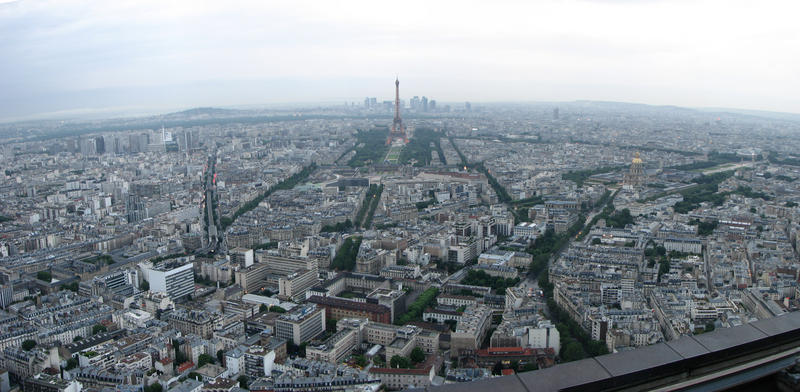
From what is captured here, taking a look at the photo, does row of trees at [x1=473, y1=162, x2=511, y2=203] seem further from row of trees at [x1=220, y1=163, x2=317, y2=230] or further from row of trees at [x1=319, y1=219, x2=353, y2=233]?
row of trees at [x1=220, y1=163, x2=317, y2=230]

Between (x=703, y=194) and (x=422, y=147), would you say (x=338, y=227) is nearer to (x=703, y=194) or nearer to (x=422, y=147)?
(x=703, y=194)

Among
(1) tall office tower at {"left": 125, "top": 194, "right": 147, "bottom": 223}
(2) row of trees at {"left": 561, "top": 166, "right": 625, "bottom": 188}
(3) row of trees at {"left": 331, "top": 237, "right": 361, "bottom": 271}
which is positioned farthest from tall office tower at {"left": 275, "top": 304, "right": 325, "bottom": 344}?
(2) row of trees at {"left": 561, "top": 166, "right": 625, "bottom": 188}

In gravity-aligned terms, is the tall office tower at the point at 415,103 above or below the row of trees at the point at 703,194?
above

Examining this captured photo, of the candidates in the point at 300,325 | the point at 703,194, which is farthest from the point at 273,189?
the point at 703,194

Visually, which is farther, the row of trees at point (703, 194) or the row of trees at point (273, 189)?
the row of trees at point (703, 194)

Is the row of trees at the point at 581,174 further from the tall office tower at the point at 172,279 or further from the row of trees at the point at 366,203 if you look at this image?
the tall office tower at the point at 172,279

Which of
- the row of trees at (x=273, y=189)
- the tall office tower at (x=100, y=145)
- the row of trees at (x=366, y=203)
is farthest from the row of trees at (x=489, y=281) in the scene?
the tall office tower at (x=100, y=145)

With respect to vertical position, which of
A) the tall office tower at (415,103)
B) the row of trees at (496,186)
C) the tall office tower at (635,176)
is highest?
the tall office tower at (415,103)

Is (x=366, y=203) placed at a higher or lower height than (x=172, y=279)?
lower

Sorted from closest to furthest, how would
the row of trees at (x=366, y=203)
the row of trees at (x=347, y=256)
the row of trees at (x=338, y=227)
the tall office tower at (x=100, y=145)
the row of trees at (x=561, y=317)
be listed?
the row of trees at (x=561, y=317)
the row of trees at (x=347, y=256)
the row of trees at (x=338, y=227)
the row of trees at (x=366, y=203)
the tall office tower at (x=100, y=145)

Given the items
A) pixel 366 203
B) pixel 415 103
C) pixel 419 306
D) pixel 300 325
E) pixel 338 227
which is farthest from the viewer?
pixel 415 103

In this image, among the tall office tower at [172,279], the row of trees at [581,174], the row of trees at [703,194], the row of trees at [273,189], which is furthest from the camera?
the row of trees at [581,174]
